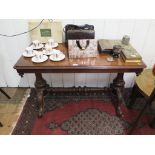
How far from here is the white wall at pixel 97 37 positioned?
1.77 metres

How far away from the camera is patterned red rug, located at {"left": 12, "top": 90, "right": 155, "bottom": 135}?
5.54 ft

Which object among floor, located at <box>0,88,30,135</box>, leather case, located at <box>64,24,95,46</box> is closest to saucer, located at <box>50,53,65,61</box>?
leather case, located at <box>64,24,95,46</box>

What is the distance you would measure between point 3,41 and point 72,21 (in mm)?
828

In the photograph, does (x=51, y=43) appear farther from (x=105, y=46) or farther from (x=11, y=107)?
(x=11, y=107)

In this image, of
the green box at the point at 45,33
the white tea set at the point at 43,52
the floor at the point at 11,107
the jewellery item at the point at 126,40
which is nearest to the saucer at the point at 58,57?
the white tea set at the point at 43,52

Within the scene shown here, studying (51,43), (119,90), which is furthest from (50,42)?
(119,90)

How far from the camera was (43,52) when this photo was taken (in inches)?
61.3

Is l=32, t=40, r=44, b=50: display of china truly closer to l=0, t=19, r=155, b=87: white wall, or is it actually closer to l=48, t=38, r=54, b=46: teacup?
l=48, t=38, r=54, b=46: teacup

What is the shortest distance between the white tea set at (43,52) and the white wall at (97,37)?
276 mm

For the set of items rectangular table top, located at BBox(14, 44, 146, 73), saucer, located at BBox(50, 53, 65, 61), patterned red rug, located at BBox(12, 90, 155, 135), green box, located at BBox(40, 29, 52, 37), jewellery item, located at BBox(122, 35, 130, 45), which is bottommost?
patterned red rug, located at BBox(12, 90, 155, 135)

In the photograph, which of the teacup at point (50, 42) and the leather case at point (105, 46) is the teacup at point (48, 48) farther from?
the leather case at point (105, 46)

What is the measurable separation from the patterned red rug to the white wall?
213mm

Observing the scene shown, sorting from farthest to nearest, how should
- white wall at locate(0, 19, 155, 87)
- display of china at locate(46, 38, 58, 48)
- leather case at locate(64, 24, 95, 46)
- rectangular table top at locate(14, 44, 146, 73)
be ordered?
white wall at locate(0, 19, 155, 87)
display of china at locate(46, 38, 58, 48)
leather case at locate(64, 24, 95, 46)
rectangular table top at locate(14, 44, 146, 73)

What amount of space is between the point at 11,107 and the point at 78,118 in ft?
2.69
